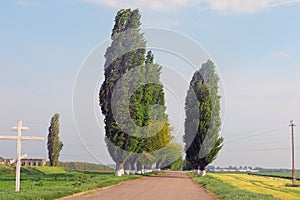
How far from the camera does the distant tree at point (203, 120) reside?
59.4 m

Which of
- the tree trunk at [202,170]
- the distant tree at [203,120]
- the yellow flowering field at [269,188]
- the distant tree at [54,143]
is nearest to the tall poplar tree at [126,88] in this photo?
the distant tree at [203,120]

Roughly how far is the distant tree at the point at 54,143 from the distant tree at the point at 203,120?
27239mm

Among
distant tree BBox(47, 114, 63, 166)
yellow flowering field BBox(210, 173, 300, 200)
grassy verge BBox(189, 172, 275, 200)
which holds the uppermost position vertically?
distant tree BBox(47, 114, 63, 166)

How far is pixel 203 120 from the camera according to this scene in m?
61.0

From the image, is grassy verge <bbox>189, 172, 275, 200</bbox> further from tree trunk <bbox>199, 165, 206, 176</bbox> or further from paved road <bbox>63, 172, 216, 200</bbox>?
tree trunk <bbox>199, 165, 206, 176</bbox>

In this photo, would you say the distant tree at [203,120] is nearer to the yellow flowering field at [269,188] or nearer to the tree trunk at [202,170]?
the tree trunk at [202,170]

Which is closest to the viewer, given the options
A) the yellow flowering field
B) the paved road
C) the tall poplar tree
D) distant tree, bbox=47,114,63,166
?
the paved road

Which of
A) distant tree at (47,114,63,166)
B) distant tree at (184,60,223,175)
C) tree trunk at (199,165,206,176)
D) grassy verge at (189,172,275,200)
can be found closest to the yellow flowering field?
grassy verge at (189,172,275,200)

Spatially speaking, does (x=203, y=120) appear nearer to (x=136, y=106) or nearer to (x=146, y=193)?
(x=136, y=106)

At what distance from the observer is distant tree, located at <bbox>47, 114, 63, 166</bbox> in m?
82.6

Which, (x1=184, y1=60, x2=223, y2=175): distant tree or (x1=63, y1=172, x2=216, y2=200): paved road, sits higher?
(x1=184, y1=60, x2=223, y2=175): distant tree

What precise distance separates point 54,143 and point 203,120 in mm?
32657

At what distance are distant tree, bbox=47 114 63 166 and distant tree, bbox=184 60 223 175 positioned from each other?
89.4 ft

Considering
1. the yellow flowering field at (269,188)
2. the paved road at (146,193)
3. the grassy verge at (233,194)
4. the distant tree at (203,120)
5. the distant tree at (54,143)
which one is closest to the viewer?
the paved road at (146,193)
